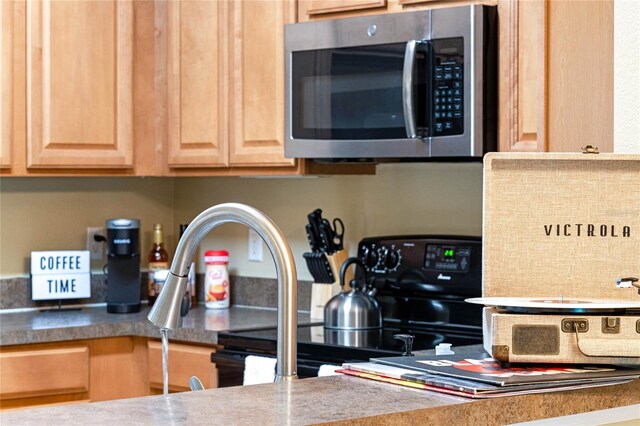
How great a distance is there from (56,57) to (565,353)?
2357 mm

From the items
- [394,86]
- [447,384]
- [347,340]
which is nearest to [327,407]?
[447,384]

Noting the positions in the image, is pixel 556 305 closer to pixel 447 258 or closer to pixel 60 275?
pixel 447 258

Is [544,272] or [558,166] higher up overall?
[558,166]

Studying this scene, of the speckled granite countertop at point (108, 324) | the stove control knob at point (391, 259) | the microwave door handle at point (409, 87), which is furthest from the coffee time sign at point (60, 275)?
the microwave door handle at point (409, 87)

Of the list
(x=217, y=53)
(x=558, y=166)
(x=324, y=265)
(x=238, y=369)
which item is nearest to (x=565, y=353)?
(x=558, y=166)

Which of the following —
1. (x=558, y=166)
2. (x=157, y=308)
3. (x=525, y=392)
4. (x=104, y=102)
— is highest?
(x=104, y=102)

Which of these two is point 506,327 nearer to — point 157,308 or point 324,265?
point 157,308

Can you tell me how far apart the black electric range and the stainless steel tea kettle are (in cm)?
3

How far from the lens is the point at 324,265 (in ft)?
11.2

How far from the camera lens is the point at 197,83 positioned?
11.7ft

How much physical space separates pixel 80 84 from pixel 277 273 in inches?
83.1

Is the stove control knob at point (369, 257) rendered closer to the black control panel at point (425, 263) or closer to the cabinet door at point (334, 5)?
the black control panel at point (425, 263)

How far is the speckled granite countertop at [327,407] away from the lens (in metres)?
1.34

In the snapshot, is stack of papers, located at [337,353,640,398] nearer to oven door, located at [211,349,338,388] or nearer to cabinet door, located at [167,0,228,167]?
oven door, located at [211,349,338,388]
